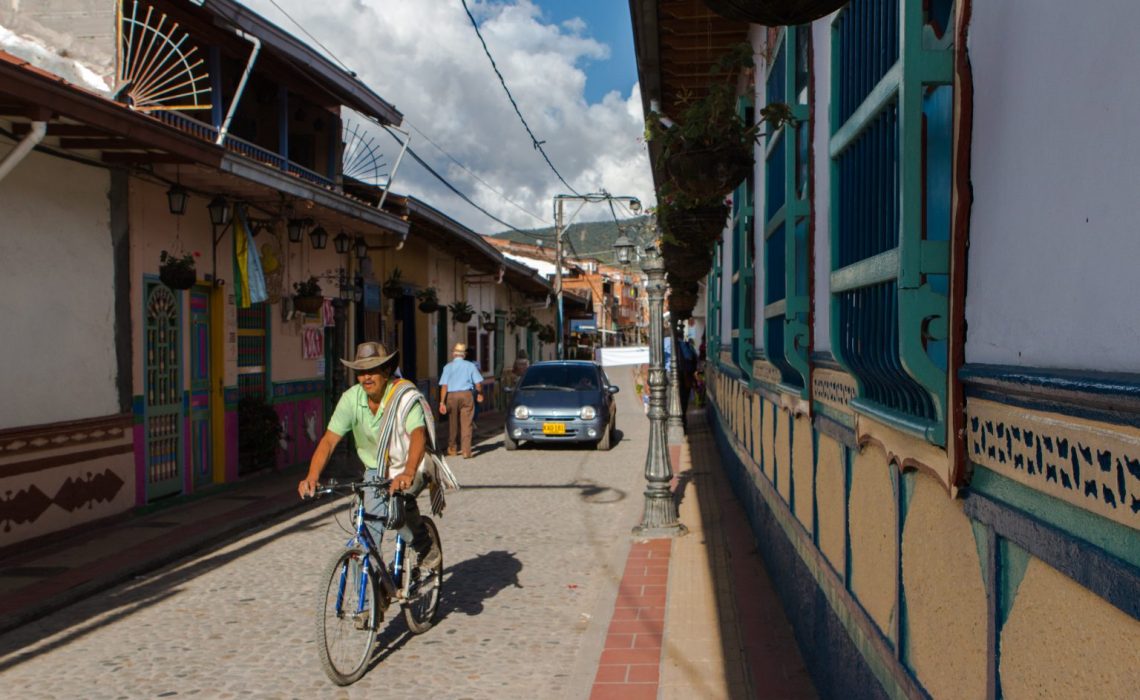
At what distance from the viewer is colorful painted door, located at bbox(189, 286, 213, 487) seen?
11.3m

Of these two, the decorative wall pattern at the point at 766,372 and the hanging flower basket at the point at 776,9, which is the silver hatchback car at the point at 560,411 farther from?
the hanging flower basket at the point at 776,9

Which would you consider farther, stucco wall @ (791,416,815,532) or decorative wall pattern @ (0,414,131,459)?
decorative wall pattern @ (0,414,131,459)

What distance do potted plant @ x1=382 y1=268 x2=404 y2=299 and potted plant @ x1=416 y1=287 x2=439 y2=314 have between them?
1.82 m

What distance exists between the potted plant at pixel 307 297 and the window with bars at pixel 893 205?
35.5 feet

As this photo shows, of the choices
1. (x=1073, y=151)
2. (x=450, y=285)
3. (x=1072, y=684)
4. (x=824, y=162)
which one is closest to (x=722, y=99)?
(x=824, y=162)

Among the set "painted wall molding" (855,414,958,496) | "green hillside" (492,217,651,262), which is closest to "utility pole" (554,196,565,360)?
"green hillside" (492,217,651,262)

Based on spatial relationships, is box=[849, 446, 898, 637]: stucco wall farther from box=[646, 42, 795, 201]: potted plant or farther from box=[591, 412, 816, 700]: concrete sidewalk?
box=[646, 42, 795, 201]: potted plant

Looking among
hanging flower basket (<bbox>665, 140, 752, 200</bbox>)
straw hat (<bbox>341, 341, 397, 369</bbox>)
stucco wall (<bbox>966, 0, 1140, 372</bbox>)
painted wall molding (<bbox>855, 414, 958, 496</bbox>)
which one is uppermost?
hanging flower basket (<bbox>665, 140, 752, 200</bbox>)

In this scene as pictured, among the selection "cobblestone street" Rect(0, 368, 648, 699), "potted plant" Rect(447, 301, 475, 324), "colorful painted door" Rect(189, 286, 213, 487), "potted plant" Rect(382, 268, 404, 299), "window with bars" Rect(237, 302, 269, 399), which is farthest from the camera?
"potted plant" Rect(447, 301, 475, 324)

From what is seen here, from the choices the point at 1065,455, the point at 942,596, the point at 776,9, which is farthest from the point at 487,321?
the point at 1065,455

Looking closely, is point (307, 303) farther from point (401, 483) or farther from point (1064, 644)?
point (1064, 644)

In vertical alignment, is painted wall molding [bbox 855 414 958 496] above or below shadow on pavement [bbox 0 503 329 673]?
above

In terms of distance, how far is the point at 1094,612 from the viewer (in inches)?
66.9

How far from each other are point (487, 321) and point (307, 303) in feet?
46.9
